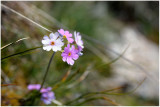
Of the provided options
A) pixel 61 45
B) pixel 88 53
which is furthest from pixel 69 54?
pixel 88 53

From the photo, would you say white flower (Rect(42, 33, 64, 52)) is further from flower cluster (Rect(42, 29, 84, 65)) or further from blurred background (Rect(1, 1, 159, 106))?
blurred background (Rect(1, 1, 159, 106))

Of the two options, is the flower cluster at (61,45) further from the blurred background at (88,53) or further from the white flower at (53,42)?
the blurred background at (88,53)

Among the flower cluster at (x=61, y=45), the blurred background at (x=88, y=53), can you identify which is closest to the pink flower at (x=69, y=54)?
the flower cluster at (x=61, y=45)

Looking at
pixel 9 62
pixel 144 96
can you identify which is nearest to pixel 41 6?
pixel 9 62

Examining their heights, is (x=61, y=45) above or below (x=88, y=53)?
below

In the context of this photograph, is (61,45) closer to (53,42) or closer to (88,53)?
(53,42)

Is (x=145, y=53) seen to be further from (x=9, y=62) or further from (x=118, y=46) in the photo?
(x=9, y=62)

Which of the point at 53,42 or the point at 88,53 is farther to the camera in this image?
the point at 88,53

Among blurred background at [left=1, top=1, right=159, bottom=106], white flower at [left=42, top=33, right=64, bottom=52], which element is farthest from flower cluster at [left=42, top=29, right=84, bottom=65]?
blurred background at [left=1, top=1, right=159, bottom=106]
